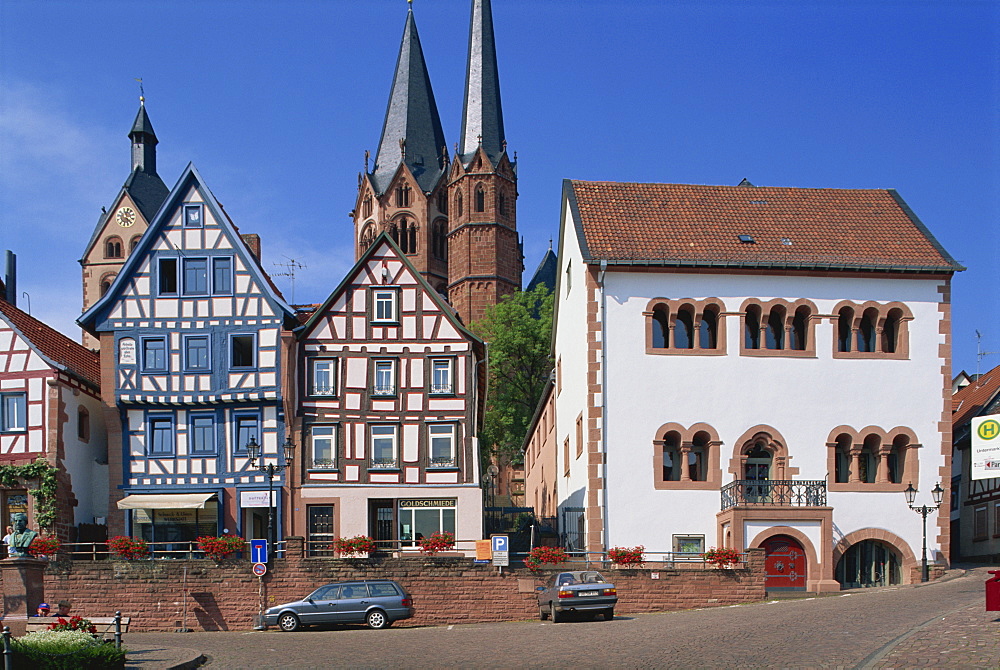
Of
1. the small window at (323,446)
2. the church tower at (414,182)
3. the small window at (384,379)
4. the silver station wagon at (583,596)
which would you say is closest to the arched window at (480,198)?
the church tower at (414,182)

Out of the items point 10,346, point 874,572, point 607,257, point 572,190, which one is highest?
point 572,190

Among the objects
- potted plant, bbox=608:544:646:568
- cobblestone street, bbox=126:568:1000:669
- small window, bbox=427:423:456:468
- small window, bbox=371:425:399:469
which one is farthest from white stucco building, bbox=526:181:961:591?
cobblestone street, bbox=126:568:1000:669

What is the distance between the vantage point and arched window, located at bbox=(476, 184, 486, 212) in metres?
104

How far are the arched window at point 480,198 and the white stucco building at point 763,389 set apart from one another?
212ft

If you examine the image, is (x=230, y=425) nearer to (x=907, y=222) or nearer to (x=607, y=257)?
(x=607, y=257)

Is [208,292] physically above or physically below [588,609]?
above

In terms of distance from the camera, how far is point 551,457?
53.6 metres

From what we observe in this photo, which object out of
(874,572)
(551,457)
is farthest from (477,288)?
(874,572)

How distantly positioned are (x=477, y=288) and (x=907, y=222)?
62686 mm

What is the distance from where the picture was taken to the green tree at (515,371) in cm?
7025

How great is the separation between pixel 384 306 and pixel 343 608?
46.2ft

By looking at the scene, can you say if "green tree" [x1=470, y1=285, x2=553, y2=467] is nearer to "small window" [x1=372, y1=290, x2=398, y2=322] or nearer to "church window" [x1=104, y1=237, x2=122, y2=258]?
"small window" [x1=372, y1=290, x2=398, y2=322]

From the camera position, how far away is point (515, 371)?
7219 centimetres

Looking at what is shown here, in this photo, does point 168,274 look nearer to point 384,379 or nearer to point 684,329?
point 384,379
